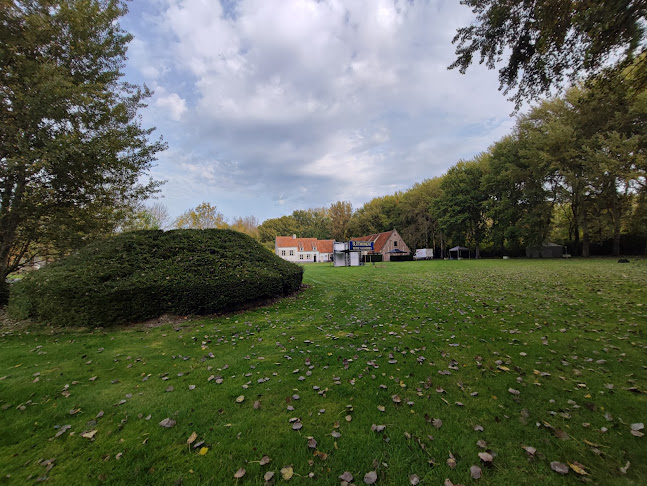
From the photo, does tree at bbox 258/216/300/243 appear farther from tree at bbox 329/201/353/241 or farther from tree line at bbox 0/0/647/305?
tree line at bbox 0/0/647/305

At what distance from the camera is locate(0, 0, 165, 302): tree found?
8141mm

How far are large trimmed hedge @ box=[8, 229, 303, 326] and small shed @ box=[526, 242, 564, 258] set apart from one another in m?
38.0

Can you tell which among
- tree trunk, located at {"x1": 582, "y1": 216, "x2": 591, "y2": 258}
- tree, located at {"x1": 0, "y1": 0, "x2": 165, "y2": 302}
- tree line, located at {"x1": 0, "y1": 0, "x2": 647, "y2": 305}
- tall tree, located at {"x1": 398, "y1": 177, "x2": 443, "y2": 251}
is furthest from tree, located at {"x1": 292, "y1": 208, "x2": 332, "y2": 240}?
tree, located at {"x1": 0, "y1": 0, "x2": 165, "y2": 302}

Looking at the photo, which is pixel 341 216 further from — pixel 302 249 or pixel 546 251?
pixel 546 251

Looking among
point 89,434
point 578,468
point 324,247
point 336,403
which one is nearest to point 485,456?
point 578,468

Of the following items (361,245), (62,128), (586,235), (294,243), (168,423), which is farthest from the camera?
(294,243)

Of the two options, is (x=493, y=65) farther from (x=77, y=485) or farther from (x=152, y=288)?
(x=152, y=288)

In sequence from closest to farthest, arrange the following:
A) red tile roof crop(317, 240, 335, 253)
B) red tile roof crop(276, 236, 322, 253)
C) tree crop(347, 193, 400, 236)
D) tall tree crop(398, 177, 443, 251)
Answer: tall tree crop(398, 177, 443, 251) → tree crop(347, 193, 400, 236) → red tile roof crop(276, 236, 322, 253) → red tile roof crop(317, 240, 335, 253)

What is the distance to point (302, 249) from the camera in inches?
2549

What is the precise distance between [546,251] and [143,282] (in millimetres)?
43081

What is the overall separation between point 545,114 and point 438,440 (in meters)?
40.4

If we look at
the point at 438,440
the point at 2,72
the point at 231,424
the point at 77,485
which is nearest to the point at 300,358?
the point at 231,424

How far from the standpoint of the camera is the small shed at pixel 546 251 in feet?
111

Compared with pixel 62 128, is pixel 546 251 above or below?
below
